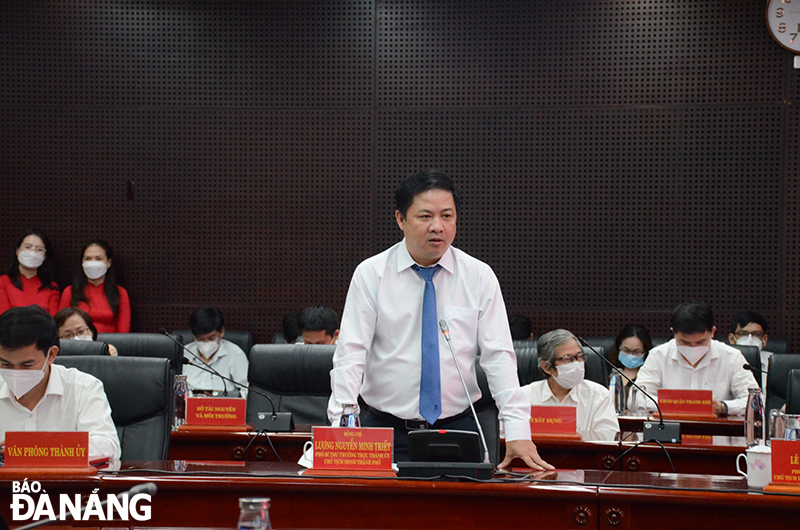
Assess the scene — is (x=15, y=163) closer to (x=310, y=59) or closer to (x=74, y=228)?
(x=74, y=228)

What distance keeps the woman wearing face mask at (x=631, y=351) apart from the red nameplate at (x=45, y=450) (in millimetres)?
3319

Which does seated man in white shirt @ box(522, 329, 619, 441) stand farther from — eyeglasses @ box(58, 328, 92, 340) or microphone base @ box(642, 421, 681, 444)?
eyeglasses @ box(58, 328, 92, 340)

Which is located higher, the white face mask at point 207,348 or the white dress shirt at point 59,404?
the white face mask at point 207,348

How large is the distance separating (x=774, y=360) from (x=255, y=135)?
386 cm

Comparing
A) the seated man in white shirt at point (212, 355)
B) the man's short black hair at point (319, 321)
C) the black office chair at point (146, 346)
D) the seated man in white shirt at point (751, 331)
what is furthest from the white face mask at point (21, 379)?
the seated man in white shirt at point (751, 331)

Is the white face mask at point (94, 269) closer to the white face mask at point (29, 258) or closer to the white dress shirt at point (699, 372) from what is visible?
the white face mask at point (29, 258)

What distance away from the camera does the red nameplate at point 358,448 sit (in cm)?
198

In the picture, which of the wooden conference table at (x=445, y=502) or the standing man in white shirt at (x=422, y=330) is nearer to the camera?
the wooden conference table at (x=445, y=502)

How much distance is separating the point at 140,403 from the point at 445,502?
1.29 meters

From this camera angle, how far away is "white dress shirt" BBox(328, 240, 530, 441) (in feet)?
7.85

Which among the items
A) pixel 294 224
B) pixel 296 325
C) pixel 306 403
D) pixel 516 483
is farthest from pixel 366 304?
pixel 294 224

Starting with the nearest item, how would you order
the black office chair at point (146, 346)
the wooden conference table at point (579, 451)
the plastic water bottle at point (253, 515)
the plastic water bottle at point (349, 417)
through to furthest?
the plastic water bottle at point (253, 515) → the plastic water bottle at point (349, 417) → the wooden conference table at point (579, 451) → the black office chair at point (146, 346)

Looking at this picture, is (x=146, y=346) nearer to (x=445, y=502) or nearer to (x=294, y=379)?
Answer: (x=294, y=379)

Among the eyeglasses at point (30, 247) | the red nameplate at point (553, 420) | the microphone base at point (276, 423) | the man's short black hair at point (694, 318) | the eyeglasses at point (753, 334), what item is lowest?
the microphone base at point (276, 423)
